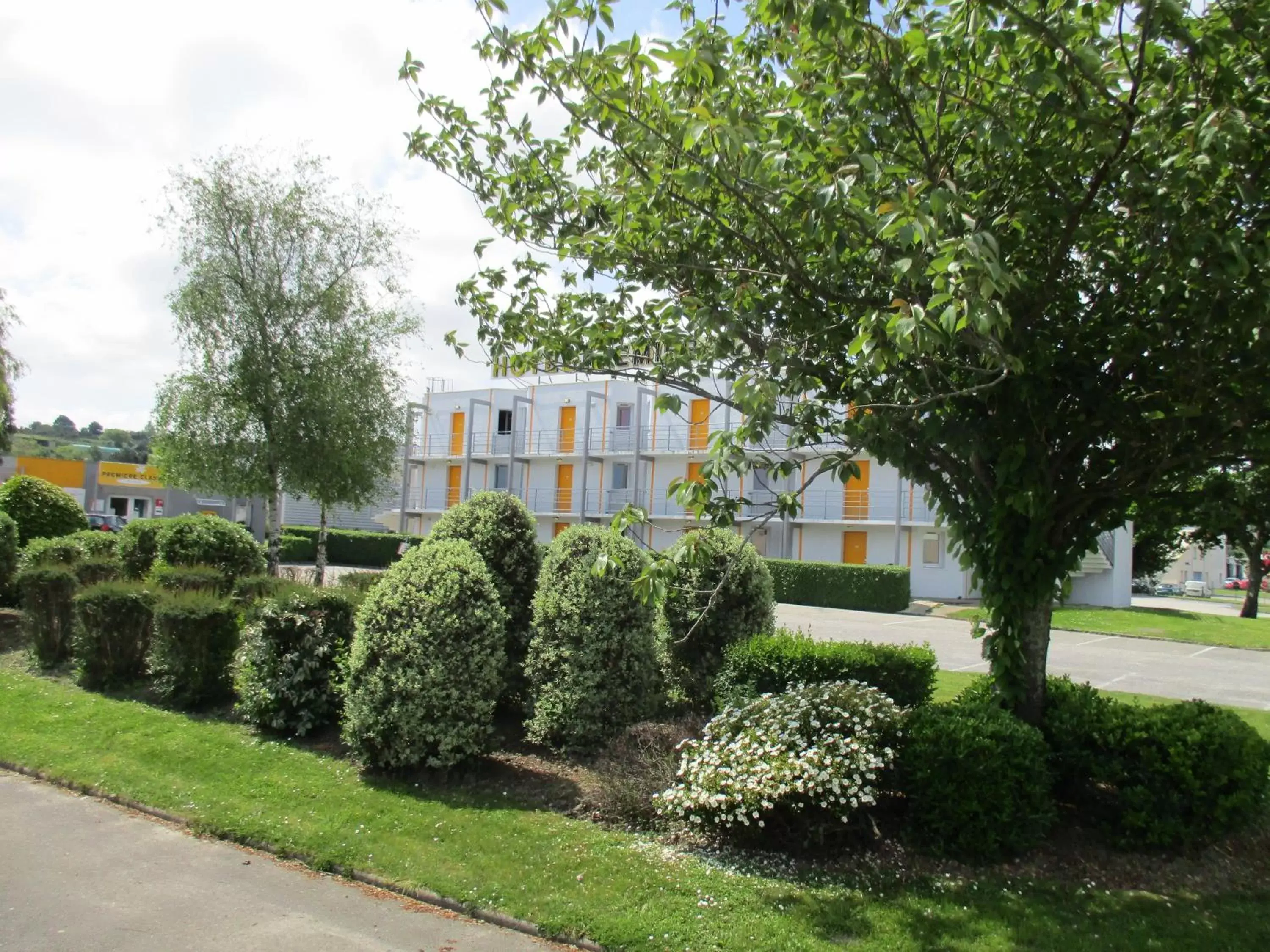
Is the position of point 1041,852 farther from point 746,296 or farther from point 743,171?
point 743,171

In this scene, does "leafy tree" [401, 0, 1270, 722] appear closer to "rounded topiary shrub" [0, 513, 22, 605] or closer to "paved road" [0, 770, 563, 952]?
"paved road" [0, 770, 563, 952]

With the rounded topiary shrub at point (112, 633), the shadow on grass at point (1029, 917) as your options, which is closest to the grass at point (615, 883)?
the shadow on grass at point (1029, 917)

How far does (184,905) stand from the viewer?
5.14 metres

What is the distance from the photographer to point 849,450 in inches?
232

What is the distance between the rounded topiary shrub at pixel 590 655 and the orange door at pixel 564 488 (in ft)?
125

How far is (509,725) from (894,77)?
6306 millimetres

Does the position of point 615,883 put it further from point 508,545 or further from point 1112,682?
point 1112,682

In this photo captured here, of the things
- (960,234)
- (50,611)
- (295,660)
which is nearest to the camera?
(960,234)

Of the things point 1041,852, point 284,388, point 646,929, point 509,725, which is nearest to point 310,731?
point 509,725

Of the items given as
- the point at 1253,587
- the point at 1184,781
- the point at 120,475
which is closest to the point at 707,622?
the point at 1184,781

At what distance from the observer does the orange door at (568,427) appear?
152 ft

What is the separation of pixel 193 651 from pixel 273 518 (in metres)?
11.3

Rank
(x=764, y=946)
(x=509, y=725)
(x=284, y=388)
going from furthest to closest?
1. (x=284, y=388)
2. (x=509, y=725)
3. (x=764, y=946)

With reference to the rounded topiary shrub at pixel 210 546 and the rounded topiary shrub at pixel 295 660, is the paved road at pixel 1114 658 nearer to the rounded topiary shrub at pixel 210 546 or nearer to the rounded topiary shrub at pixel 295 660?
the rounded topiary shrub at pixel 295 660
